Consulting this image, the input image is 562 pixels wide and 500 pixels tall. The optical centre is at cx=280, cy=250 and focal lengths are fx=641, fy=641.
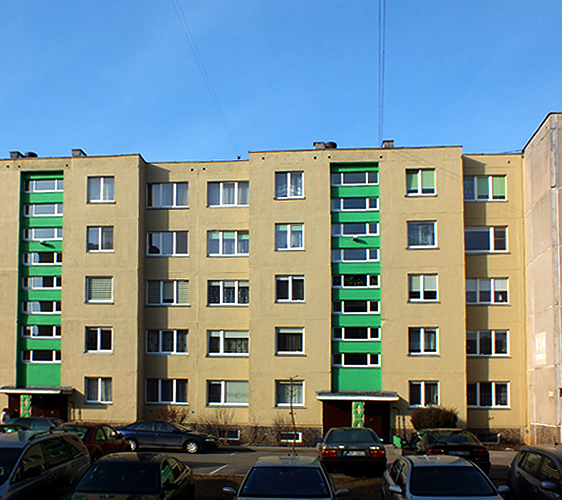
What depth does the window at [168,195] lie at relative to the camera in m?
31.3

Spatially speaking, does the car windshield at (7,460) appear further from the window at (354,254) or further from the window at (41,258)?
the window at (41,258)

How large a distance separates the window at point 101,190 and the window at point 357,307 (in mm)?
12038

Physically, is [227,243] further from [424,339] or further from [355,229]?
[424,339]

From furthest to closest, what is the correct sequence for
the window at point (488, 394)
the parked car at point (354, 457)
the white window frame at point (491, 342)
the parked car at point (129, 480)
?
the white window frame at point (491, 342) → the window at point (488, 394) → the parked car at point (354, 457) → the parked car at point (129, 480)

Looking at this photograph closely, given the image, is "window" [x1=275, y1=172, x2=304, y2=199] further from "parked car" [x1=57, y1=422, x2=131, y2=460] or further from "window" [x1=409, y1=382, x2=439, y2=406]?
"parked car" [x1=57, y1=422, x2=131, y2=460]

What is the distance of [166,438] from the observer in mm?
25250

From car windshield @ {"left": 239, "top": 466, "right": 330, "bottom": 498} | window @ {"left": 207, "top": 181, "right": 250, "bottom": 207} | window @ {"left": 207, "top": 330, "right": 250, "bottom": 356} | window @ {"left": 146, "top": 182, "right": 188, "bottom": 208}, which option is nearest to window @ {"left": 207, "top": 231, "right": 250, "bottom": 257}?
window @ {"left": 207, "top": 181, "right": 250, "bottom": 207}

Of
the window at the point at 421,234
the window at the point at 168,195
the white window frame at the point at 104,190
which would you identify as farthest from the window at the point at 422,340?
the white window frame at the point at 104,190

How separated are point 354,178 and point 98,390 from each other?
15.5 meters

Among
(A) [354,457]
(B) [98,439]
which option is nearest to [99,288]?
(B) [98,439]

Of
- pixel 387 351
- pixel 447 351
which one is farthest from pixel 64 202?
pixel 447 351

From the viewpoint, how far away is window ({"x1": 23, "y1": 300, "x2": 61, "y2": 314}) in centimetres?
3092

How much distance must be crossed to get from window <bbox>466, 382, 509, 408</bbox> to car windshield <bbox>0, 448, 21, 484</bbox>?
21623 mm

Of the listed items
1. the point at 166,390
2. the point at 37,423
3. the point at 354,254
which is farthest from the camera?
the point at 166,390
